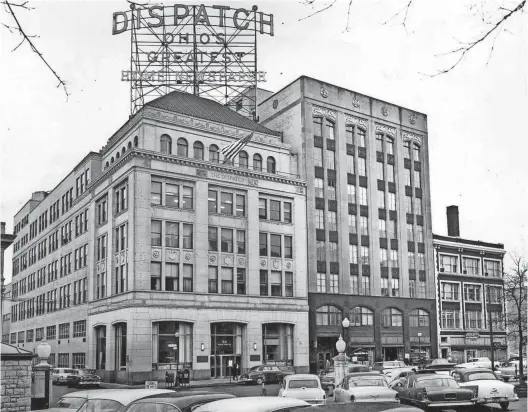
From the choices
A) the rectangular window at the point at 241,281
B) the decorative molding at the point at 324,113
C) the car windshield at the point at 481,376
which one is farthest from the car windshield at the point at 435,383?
the decorative molding at the point at 324,113

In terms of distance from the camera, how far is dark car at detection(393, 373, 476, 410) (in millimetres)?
23594

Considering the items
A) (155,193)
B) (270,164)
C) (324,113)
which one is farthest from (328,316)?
(155,193)

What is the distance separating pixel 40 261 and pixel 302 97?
40.5m

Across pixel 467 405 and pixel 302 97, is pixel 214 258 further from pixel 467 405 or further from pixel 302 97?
pixel 467 405

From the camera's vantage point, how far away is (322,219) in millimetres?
67062

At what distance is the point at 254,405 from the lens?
11.6m

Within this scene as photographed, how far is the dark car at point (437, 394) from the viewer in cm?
2359

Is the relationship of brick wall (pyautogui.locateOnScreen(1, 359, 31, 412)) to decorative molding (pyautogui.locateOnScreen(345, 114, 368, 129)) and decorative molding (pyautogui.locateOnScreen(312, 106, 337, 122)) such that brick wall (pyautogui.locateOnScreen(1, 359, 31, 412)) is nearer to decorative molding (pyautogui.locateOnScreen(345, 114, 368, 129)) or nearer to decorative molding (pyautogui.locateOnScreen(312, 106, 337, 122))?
decorative molding (pyautogui.locateOnScreen(312, 106, 337, 122))

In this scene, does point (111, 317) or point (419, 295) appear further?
point (419, 295)

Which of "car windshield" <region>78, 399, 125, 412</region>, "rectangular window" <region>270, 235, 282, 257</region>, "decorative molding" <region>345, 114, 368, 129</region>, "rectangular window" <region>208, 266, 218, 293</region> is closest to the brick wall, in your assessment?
"car windshield" <region>78, 399, 125, 412</region>

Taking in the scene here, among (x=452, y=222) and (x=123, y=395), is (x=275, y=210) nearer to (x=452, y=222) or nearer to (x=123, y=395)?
(x=452, y=222)

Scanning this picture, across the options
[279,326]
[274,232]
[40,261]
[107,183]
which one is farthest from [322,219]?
[40,261]

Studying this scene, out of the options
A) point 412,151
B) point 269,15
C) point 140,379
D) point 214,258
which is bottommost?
point 140,379

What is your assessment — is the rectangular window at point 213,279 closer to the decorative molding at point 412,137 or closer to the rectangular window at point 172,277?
the rectangular window at point 172,277
